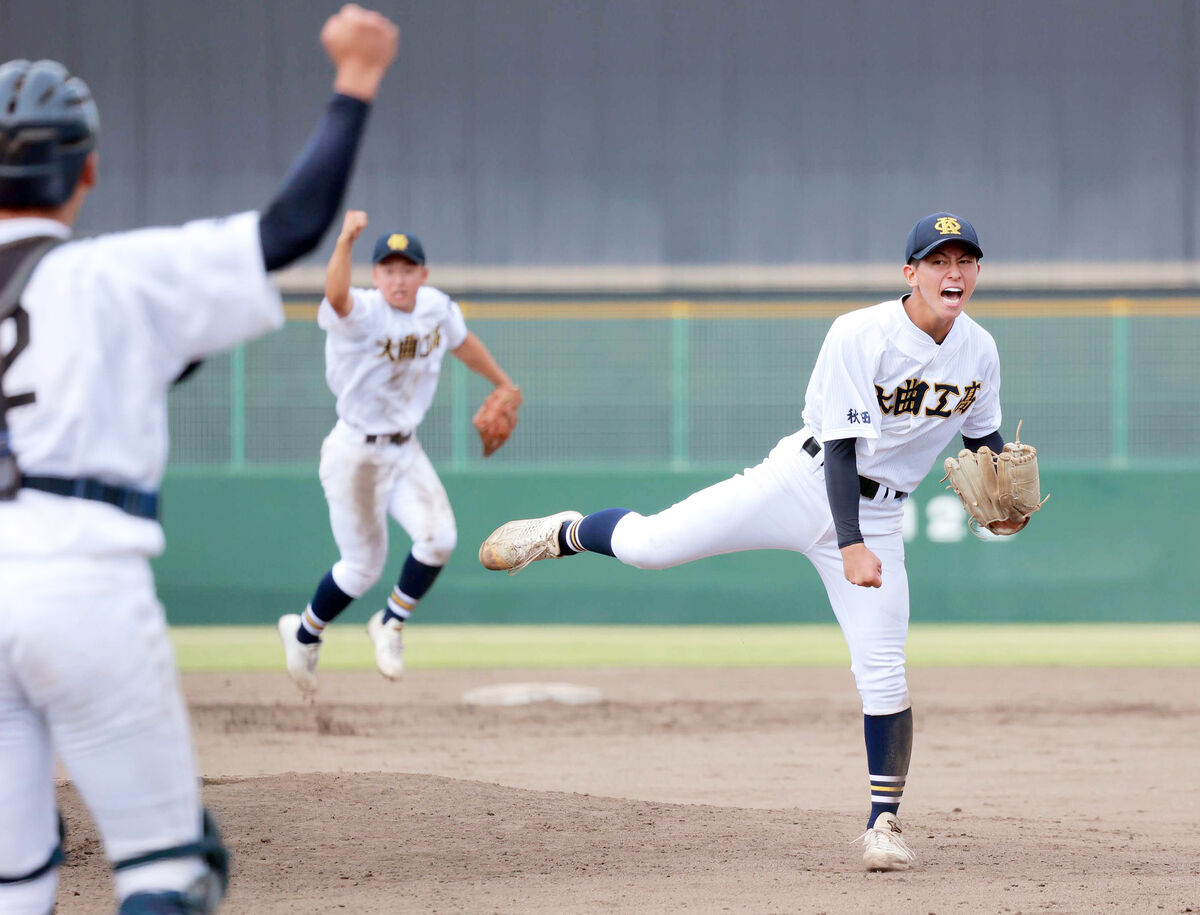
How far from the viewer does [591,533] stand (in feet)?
16.8

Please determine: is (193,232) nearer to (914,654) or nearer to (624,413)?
(914,654)

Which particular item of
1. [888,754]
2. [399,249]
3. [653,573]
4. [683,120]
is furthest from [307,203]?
[683,120]

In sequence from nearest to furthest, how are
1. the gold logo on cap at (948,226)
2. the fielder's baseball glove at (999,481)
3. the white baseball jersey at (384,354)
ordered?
the gold logo on cap at (948,226), the fielder's baseball glove at (999,481), the white baseball jersey at (384,354)

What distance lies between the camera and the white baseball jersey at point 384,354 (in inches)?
284

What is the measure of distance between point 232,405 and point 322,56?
4205 mm

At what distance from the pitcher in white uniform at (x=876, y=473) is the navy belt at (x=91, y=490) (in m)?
2.42

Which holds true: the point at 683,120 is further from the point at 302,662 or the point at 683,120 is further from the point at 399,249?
the point at 302,662

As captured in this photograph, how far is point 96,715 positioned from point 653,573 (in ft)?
32.3

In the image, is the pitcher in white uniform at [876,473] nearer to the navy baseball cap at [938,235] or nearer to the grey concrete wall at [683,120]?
the navy baseball cap at [938,235]

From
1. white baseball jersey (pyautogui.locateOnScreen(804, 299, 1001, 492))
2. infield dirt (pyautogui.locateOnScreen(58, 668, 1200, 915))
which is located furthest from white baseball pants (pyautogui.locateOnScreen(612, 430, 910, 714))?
infield dirt (pyautogui.locateOnScreen(58, 668, 1200, 915))

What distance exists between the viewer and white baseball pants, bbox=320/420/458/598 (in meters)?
7.41

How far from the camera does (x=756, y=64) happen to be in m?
14.6

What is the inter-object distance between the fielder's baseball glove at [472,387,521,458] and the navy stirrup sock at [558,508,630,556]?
2.05 meters

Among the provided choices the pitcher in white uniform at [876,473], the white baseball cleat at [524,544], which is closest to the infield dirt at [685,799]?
the pitcher in white uniform at [876,473]
